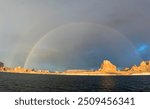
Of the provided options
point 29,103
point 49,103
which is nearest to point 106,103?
point 49,103

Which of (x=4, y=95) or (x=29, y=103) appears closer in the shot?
(x=29, y=103)

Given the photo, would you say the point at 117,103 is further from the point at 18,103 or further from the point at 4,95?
the point at 4,95

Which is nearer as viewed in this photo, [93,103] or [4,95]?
[93,103]

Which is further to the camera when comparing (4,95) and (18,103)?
(4,95)

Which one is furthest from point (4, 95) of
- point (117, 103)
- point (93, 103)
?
point (117, 103)

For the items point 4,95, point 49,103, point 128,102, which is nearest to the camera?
point 49,103

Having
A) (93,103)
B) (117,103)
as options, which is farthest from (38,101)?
(117,103)

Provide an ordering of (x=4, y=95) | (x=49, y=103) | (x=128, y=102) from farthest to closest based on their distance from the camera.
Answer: (x=4, y=95) → (x=128, y=102) → (x=49, y=103)

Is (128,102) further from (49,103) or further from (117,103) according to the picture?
(49,103)
